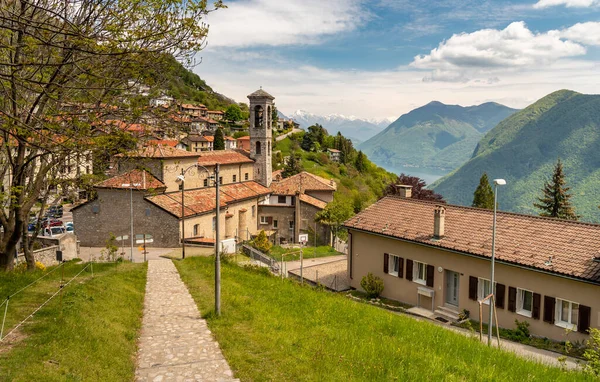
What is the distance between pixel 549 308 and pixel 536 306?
57 cm

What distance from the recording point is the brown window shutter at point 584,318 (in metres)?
17.8

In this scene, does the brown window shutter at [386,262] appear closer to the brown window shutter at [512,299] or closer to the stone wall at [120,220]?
the brown window shutter at [512,299]

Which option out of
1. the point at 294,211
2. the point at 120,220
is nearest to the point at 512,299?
the point at 120,220

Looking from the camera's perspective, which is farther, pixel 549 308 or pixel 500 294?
pixel 500 294

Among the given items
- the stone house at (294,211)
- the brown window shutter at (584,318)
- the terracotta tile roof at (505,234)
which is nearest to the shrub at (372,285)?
the terracotta tile roof at (505,234)

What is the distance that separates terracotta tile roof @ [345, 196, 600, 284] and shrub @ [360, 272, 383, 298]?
309 cm

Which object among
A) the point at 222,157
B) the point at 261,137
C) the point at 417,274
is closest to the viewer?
the point at 417,274

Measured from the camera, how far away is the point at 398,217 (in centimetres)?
2792

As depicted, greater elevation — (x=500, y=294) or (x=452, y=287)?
(x=500, y=294)

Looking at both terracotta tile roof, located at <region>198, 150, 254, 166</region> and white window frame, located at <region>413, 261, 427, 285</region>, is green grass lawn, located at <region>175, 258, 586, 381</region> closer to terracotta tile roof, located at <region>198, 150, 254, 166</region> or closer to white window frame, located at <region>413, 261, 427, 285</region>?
white window frame, located at <region>413, 261, 427, 285</region>

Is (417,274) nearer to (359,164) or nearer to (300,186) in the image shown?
(300,186)

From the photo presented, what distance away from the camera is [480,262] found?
21.8 meters

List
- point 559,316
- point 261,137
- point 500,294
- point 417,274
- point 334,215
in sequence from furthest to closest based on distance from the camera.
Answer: point 261,137 < point 334,215 < point 417,274 < point 500,294 < point 559,316

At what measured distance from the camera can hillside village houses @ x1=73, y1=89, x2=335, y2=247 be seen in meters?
35.8
